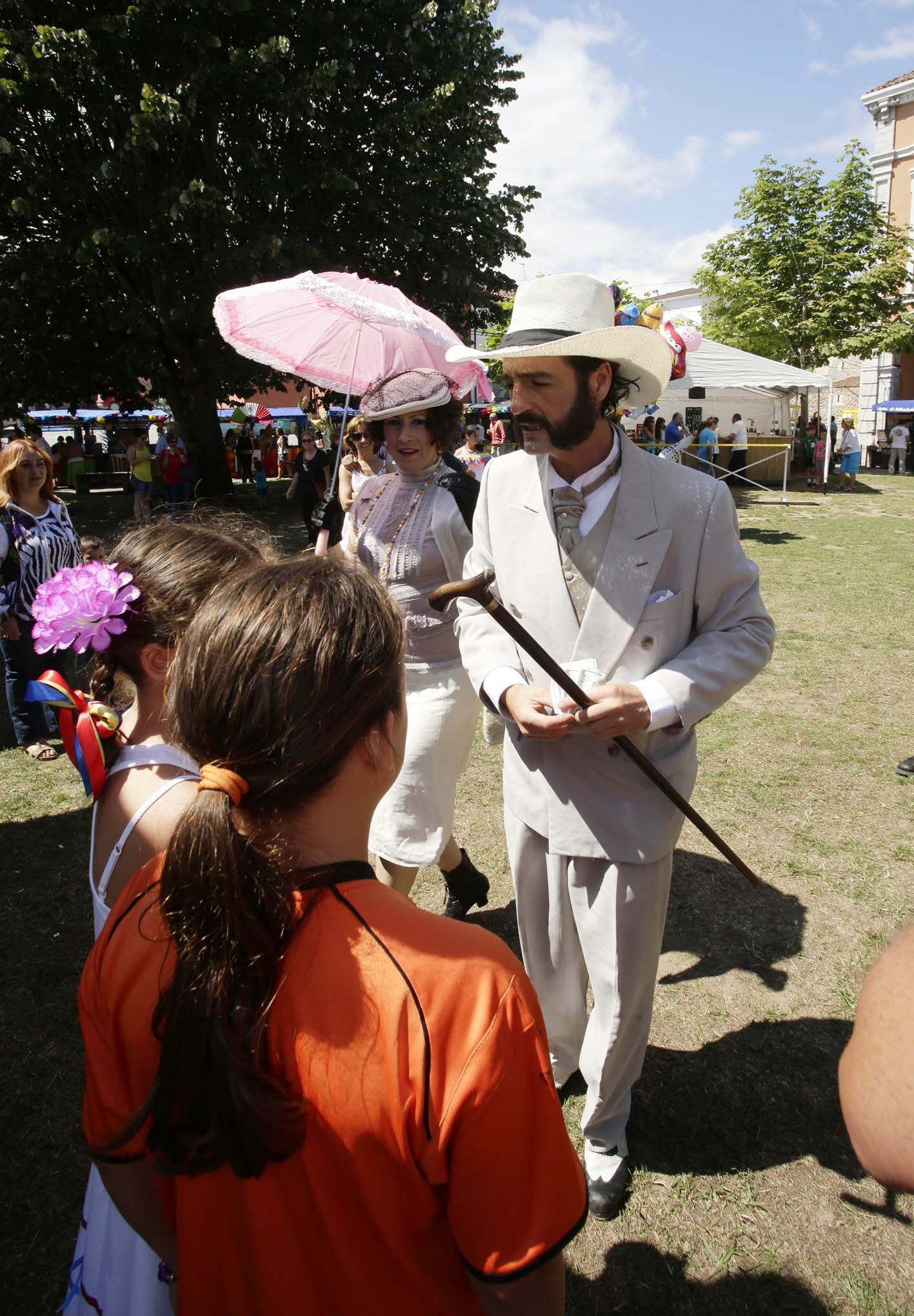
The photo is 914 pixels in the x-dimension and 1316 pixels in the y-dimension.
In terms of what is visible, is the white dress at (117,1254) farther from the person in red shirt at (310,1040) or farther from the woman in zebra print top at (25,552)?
the woman in zebra print top at (25,552)

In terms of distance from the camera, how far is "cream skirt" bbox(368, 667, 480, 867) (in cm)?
283

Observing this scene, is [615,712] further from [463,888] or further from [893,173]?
[893,173]

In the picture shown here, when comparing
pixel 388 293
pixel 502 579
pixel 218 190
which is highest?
pixel 218 190

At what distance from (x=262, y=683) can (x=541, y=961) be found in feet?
5.36

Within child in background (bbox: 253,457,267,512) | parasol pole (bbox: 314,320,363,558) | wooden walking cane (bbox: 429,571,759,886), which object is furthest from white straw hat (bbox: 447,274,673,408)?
child in background (bbox: 253,457,267,512)

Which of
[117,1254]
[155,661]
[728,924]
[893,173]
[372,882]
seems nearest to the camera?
[372,882]

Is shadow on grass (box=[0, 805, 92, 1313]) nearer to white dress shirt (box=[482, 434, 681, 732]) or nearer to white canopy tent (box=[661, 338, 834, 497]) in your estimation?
white dress shirt (box=[482, 434, 681, 732])

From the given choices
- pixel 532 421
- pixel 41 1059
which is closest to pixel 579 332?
pixel 532 421

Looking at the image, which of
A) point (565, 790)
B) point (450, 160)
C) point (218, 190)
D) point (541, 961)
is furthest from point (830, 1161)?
point (450, 160)

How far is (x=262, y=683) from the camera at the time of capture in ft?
3.15

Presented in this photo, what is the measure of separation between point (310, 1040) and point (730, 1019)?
2.32 meters

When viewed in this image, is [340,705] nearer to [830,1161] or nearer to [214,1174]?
[214,1174]

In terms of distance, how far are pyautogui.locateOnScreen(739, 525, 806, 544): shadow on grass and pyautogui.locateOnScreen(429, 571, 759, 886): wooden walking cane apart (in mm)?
11450

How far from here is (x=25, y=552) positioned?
199 inches
